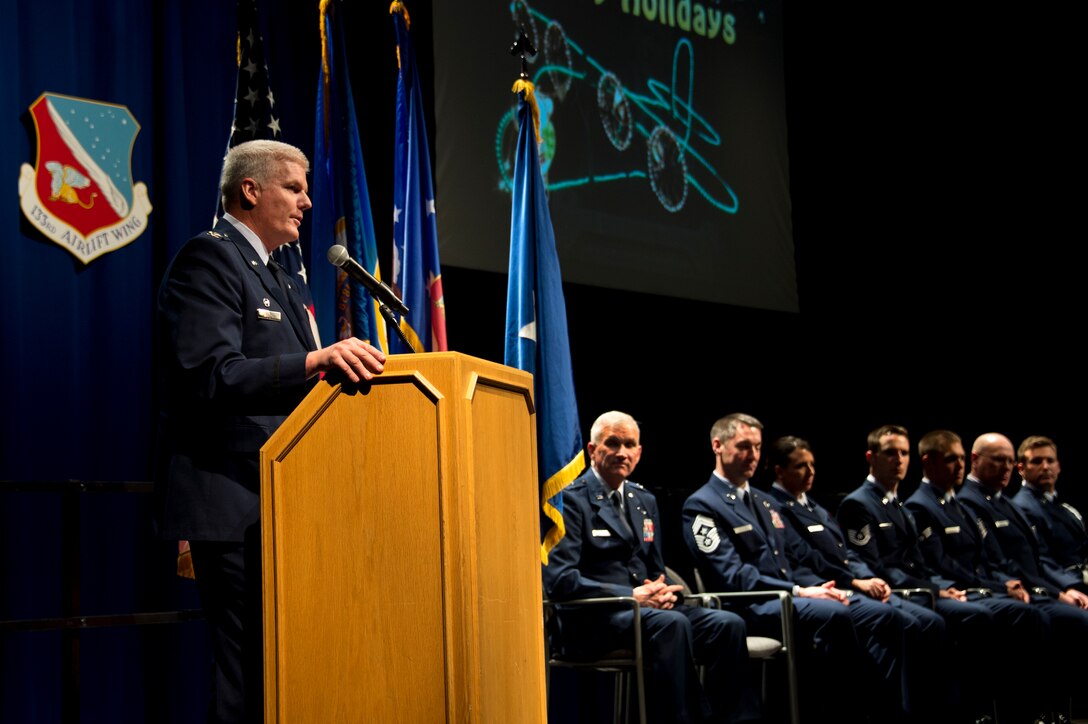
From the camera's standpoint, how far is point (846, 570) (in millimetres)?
5551

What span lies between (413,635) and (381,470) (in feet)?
0.91

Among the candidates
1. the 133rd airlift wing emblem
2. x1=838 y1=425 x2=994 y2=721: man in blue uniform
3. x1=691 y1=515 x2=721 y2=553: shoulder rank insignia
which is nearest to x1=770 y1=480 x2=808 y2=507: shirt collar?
x1=838 y1=425 x2=994 y2=721: man in blue uniform

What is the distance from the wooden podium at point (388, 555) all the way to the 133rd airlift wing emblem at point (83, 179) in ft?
7.09

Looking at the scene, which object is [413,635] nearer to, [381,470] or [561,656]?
[381,470]

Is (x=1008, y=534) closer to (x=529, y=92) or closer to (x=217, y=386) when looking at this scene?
(x=529, y=92)

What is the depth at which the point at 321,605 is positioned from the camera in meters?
2.08

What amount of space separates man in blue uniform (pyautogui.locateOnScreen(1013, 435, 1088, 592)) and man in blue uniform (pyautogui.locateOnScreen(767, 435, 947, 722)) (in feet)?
5.04

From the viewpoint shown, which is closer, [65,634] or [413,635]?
[413,635]

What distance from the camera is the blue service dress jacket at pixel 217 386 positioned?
7.13 feet

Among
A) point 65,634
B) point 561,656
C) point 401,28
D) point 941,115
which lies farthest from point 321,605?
point 941,115

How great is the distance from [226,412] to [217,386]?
0.07m

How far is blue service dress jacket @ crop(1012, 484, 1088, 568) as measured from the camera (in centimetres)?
671

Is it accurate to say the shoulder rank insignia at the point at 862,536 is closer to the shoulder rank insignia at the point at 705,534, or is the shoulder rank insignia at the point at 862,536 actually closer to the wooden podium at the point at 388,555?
the shoulder rank insignia at the point at 705,534

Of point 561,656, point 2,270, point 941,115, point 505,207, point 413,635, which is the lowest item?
point 561,656
